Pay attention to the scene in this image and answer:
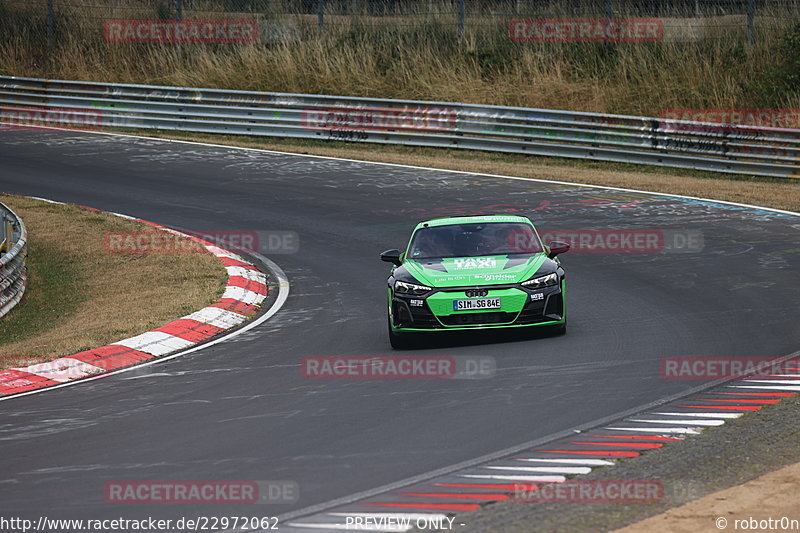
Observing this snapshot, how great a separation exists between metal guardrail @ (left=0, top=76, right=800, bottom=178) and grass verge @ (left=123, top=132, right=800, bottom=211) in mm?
191

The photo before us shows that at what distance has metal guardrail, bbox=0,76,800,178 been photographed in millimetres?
23188

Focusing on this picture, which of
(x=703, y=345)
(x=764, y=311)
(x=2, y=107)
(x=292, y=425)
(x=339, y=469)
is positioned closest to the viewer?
(x=339, y=469)

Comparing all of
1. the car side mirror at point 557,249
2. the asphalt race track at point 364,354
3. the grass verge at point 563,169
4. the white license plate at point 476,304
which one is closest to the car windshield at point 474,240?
the car side mirror at point 557,249

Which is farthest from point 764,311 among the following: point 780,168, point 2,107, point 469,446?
point 2,107

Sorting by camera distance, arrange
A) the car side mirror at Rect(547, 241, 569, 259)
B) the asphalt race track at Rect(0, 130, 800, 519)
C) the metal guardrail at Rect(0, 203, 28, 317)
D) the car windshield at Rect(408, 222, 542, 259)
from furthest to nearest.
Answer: the metal guardrail at Rect(0, 203, 28, 317) → the car windshield at Rect(408, 222, 542, 259) → the car side mirror at Rect(547, 241, 569, 259) → the asphalt race track at Rect(0, 130, 800, 519)

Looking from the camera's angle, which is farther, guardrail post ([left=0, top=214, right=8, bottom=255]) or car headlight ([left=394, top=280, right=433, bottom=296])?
guardrail post ([left=0, top=214, right=8, bottom=255])

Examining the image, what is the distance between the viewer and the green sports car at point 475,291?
36.4 feet

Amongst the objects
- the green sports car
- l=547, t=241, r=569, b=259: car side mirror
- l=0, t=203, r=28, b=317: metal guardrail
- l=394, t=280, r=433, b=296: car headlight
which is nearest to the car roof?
the green sports car

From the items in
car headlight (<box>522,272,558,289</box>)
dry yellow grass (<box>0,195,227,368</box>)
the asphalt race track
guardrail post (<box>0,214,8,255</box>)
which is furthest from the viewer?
guardrail post (<box>0,214,8,255</box>)

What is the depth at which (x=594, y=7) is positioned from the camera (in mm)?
29453

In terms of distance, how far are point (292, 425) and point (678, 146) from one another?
17437 mm

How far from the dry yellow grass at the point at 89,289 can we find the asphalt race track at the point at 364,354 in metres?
1.20

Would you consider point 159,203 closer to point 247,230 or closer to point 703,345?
point 247,230

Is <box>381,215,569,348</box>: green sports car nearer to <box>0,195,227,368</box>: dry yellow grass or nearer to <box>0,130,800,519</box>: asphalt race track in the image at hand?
<box>0,130,800,519</box>: asphalt race track
